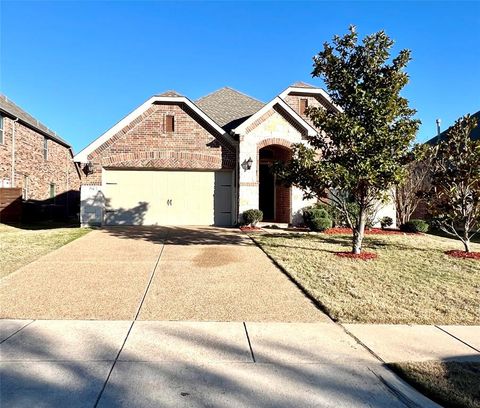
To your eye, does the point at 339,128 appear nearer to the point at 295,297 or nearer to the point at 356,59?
the point at 356,59

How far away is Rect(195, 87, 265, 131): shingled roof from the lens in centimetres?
1880

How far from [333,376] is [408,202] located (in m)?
15.0

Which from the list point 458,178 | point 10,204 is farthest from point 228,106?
point 458,178

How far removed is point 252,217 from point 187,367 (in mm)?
11764

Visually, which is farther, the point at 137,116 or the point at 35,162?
the point at 35,162

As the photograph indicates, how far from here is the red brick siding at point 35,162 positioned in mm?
19272

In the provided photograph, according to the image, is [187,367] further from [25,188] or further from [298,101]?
[25,188]

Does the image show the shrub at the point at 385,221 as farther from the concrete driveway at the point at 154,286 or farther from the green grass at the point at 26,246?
the green grass at the point at 26,246

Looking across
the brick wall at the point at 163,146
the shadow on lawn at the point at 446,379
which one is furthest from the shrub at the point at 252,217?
the shadow on lawn at the point at 446,379

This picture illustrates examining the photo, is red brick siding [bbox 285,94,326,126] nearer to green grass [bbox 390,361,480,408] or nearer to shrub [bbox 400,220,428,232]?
shrub [bbox 400,220,428,232]

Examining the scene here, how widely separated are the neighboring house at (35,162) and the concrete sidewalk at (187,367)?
13059 millimetres

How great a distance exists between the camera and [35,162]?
22578 millimetres

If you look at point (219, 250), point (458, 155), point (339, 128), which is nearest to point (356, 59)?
point (339, 128)

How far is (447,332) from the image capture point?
16.6ft
